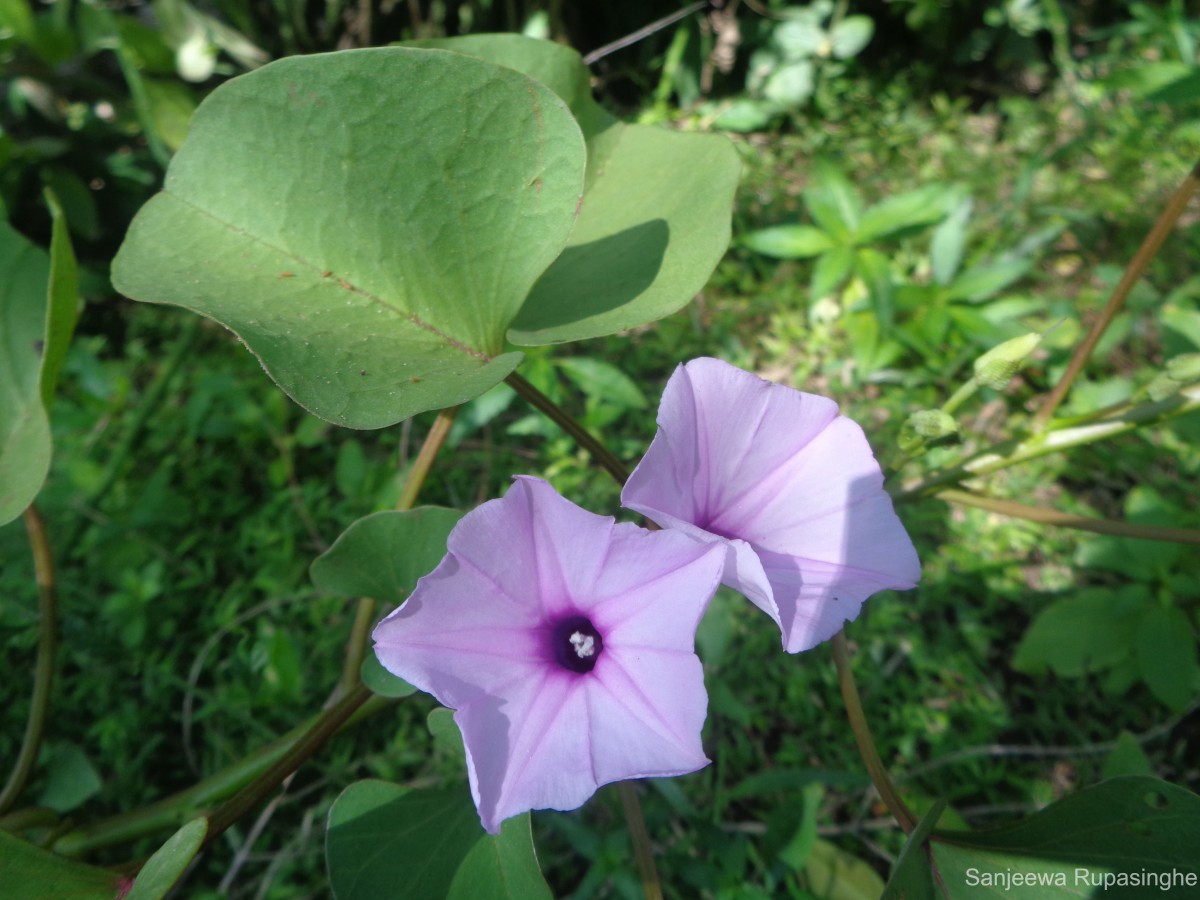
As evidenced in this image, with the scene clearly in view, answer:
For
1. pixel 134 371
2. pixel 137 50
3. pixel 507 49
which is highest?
pixel 507 49

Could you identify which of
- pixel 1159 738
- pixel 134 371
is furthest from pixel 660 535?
pixel 134 371

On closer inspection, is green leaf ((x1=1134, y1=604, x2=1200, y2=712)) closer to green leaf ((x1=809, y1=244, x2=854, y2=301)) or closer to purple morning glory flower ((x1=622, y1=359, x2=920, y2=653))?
green leaf ((x1=809, y1=244, x2=854, y2=301))

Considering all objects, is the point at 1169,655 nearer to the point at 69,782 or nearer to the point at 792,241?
the point at 792,241

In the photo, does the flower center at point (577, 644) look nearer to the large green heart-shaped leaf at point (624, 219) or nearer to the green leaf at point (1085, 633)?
the large green heart-shaped leaf at point (624, 219)

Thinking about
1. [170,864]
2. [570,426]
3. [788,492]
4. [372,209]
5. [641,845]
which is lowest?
[641,845]

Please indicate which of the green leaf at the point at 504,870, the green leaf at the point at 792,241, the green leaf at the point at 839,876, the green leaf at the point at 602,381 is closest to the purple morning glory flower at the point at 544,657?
the green leaf at the point at 504,870

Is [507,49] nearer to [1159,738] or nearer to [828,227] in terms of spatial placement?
[828,227]

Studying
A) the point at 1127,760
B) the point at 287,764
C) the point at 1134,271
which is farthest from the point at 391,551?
the point at 1127,760
